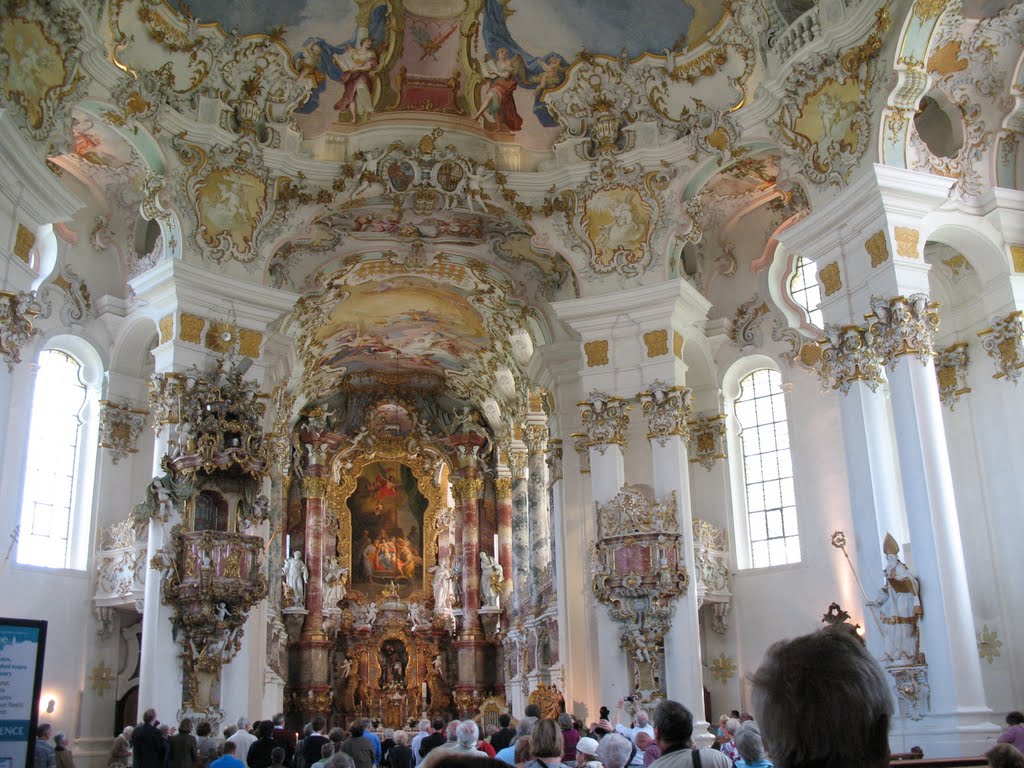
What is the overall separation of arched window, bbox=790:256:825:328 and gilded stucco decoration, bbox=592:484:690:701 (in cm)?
524

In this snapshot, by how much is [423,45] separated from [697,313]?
6.86m

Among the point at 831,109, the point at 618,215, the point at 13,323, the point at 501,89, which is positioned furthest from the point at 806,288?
the point at 13,323

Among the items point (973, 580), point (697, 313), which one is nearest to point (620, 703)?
point (973, 580)

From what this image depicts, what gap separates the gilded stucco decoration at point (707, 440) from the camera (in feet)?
67.2

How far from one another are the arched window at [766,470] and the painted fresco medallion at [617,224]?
3.96 m

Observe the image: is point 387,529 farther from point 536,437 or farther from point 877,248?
point 877,248

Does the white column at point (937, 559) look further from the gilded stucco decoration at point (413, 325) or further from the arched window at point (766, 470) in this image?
the gilded stucco decoration at point (413, 325)

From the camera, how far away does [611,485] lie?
59.0 feet

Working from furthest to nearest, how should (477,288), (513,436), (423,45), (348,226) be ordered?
(513,436) < (477,288) < (348,226) < (423,45)

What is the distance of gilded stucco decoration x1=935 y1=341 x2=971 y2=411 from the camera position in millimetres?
17031

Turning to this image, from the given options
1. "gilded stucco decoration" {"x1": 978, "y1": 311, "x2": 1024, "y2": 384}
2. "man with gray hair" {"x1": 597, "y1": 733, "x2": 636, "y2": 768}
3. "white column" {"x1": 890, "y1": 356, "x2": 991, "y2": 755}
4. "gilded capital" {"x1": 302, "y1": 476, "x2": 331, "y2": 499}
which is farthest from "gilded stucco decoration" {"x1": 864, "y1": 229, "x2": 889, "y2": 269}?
"gilded capital" {"x1": 302, "y1": 476, "x2": 331, "y2": 499}

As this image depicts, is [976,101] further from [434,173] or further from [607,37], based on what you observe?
[434,173]

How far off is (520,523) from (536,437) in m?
4.27

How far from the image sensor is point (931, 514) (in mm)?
13578
